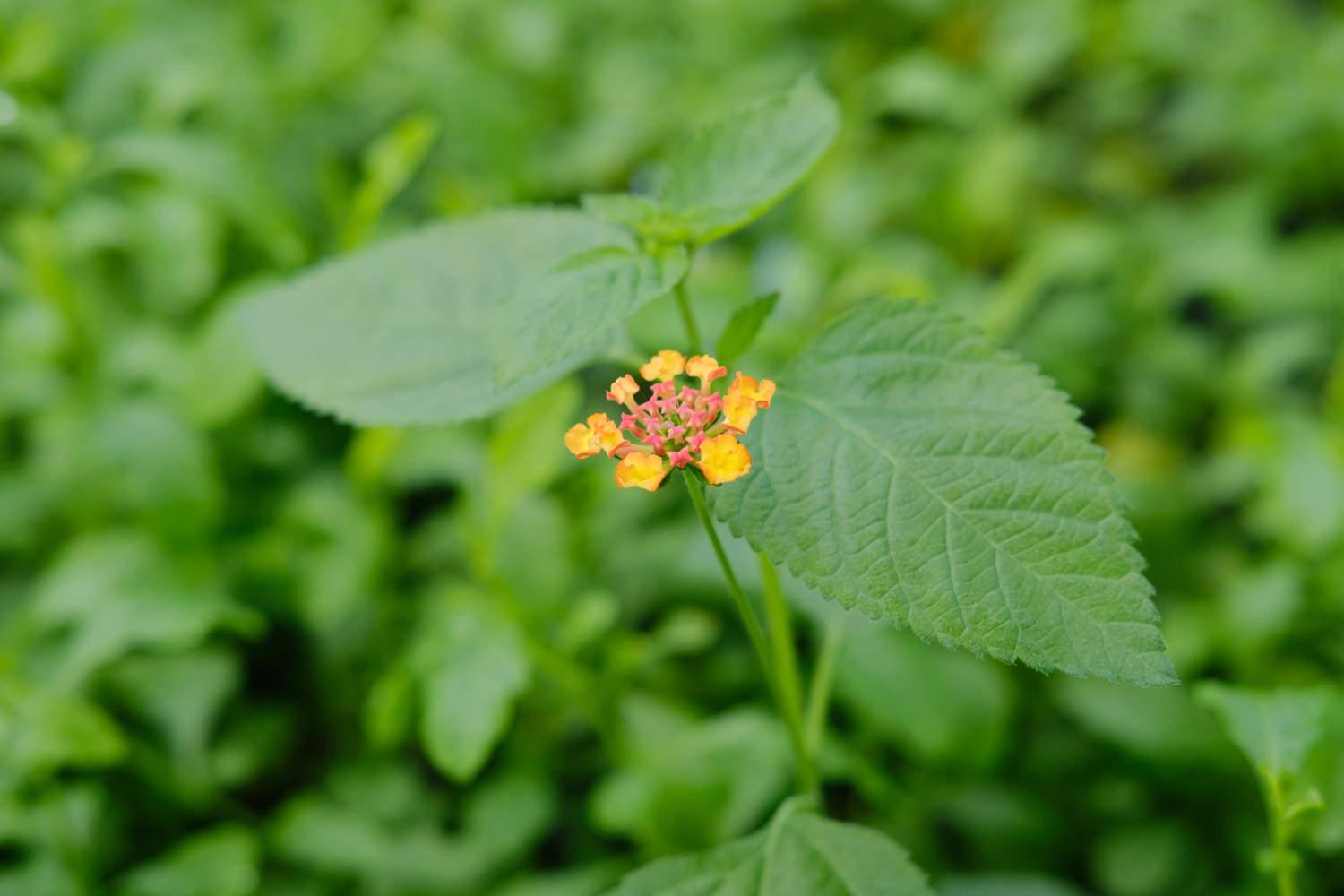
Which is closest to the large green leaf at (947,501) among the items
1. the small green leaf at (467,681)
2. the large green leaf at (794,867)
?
the large green leaf at (794,867)

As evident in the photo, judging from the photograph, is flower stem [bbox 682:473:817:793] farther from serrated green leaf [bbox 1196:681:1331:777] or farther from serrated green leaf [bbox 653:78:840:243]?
serrated green leaf [bbox 1196:681:1331:777]

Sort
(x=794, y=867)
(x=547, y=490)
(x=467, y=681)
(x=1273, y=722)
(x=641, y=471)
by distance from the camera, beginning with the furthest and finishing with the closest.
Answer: (x=547, y=490)
(x=467, y=681)
(x=1273, y=722)
(x=794, y=867)
(x=641, y=471)

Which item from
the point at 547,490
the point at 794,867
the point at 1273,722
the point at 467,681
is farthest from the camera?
the point at 547,490

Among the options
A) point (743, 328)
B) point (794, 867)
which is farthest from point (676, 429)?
point (794, 867)

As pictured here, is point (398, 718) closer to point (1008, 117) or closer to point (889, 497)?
point (889, 497)

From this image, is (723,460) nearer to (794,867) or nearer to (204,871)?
(794,867)

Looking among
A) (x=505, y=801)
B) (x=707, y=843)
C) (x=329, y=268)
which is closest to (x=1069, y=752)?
(x=707, y=843)

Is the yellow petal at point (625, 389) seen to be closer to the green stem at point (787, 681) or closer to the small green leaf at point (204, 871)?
the green stem at point (787, 681)
